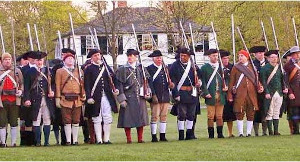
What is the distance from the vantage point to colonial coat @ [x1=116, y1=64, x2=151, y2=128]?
14070 millimetres

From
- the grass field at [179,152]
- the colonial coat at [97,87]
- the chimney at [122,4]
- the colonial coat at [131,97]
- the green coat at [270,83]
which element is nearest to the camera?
the grass field at [179,152]

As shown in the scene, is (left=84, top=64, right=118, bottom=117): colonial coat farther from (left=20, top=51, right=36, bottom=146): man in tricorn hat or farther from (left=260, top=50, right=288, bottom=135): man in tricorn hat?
(left=260, top=50, right=288, bottom=135): man in tricorn hat

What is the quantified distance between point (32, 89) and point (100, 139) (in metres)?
1.58

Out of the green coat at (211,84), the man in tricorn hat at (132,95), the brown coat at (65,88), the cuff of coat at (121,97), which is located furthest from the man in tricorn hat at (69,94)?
the green coat at (211,84)

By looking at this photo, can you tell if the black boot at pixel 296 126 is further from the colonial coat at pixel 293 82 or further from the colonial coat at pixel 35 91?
the colonial coat at pixel 35 91

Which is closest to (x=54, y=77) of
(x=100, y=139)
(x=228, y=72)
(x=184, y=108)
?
(x=100, y=139)

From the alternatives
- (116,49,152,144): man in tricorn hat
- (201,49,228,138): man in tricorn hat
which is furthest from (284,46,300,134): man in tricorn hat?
(116,49,152,144): man in tricorn hat

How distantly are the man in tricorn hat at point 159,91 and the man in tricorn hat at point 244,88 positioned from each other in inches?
52.1

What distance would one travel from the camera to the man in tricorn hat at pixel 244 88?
14758 mm

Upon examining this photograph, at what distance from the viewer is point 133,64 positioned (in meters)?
14.3

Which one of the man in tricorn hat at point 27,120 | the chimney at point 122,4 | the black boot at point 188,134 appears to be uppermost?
the chimney at point 122,4

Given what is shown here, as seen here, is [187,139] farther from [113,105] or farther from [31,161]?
[31,161]

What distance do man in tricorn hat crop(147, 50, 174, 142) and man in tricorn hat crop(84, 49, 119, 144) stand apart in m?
0.90

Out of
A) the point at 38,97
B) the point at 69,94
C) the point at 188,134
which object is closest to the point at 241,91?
the point at 188,134
